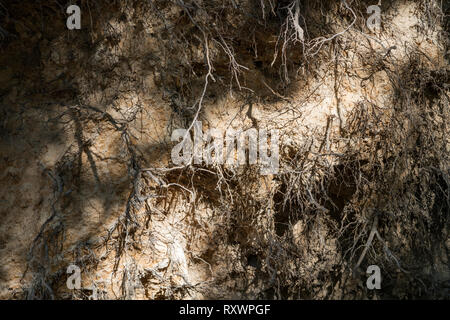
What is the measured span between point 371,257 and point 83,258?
72.2 inches

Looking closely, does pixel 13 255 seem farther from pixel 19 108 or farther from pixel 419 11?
pixel 419 11

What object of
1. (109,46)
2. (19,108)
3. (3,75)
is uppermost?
(109,46)

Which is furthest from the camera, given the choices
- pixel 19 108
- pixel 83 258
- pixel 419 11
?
pixel 419 11

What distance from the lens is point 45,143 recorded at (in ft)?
8.74

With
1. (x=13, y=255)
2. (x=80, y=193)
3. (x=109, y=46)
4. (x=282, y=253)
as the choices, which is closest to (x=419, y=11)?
(x=282, y=253)

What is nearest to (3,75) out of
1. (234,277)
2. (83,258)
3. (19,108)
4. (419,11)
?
(19,108)

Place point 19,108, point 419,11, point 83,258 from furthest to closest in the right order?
1. point 419,11
2. point 19,108
3. point 83,258

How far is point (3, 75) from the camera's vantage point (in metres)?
2.74

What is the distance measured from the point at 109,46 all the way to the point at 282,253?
5.77 feet

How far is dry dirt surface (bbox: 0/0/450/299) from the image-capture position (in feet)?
8.61

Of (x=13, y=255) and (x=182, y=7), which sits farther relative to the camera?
(x=182, y=7)

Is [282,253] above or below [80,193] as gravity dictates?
below

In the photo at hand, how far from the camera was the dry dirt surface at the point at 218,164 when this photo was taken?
8.61 feet

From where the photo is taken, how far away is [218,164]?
8.89ft
